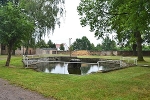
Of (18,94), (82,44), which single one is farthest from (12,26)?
(82,44)

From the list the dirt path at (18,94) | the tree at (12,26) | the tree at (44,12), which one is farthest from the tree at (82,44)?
the dirt path at (18,94)

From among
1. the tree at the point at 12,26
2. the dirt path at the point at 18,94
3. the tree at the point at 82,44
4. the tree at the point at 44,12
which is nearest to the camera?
the dirt path at the point at 18,94

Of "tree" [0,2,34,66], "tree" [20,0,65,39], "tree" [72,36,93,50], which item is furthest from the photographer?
"tree" [72,36,93,50]

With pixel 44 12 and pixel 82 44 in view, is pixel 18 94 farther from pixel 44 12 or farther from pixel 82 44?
pixel 82 44

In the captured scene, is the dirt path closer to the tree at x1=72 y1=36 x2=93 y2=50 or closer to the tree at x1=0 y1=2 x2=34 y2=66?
the tree at x1=0 y1=2 x2=34 y2=66

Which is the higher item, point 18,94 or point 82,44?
point 82,44

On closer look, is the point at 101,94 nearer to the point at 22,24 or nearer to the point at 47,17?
the point at 22,24

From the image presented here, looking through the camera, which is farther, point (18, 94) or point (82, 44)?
point (82, 44)

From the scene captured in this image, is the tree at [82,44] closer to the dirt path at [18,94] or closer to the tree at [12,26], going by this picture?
the tree at [12,26]

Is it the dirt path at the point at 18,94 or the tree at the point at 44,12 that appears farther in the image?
the tree at the point at 44,12

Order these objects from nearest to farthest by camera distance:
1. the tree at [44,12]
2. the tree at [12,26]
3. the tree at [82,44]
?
the tree at [12,26], the tree at [44,12], the tree at [82,44]

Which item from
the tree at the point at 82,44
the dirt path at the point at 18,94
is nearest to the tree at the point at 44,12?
the dirt path at the point at 18,94

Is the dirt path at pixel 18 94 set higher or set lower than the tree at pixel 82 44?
lower

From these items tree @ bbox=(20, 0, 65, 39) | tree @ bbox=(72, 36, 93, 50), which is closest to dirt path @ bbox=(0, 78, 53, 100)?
tree @ bbox=(20, 0, 65, 39)
